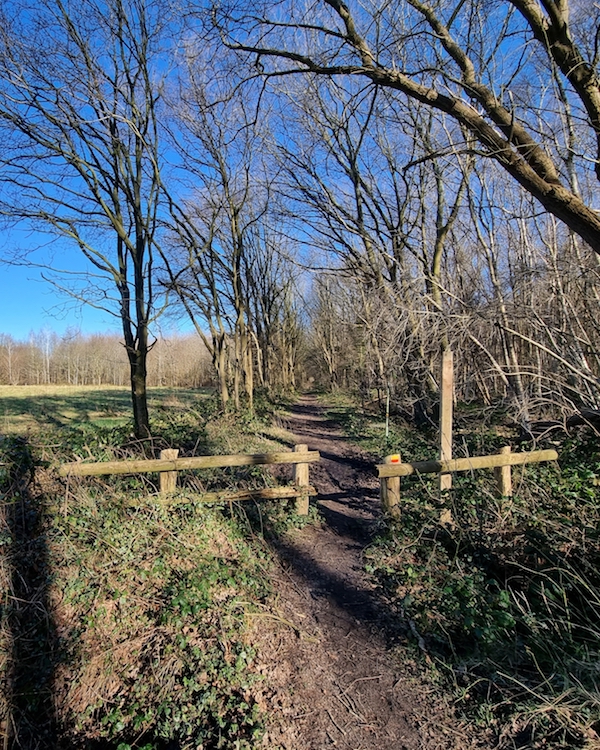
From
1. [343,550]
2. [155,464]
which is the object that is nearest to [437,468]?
[343,550]

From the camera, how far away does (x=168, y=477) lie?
17.0 feet

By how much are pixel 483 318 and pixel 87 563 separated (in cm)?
627

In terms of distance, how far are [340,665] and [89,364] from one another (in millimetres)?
61514

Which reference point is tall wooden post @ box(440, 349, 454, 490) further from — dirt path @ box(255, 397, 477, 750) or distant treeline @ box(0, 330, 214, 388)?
distant treeline @ box(0, 330, 214, 388)

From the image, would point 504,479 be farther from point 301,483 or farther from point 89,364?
point 89,364

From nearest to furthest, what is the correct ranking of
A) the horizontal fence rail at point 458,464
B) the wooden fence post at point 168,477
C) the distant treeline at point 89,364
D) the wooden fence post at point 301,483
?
the wooden fence post at point 168,477 < the horizontal fence rail at point 458,464 < the wooden fence post at point 301,483 < the distant treeline at point 89,364

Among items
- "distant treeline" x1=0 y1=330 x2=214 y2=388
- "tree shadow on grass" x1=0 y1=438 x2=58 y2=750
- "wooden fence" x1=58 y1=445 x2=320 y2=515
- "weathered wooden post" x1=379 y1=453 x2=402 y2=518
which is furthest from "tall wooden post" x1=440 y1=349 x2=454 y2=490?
"distant treeline" x1=0 y1=330 x2=214 y2=388

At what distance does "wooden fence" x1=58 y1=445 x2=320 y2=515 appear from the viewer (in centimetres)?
487

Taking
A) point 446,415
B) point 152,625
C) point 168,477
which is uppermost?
point 446,415

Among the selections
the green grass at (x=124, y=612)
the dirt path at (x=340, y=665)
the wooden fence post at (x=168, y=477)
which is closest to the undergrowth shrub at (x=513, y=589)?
the dirt path at (x=340, y=665)

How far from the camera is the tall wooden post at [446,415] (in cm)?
596

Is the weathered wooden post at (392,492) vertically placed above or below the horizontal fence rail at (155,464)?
below

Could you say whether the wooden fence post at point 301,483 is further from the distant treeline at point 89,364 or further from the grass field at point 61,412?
the distant treeline at point 89,364

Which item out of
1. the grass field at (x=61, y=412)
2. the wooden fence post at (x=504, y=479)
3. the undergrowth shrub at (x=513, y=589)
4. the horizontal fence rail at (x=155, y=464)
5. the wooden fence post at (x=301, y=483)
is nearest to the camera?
the undergrowth shrub at (x=513, y=589)
